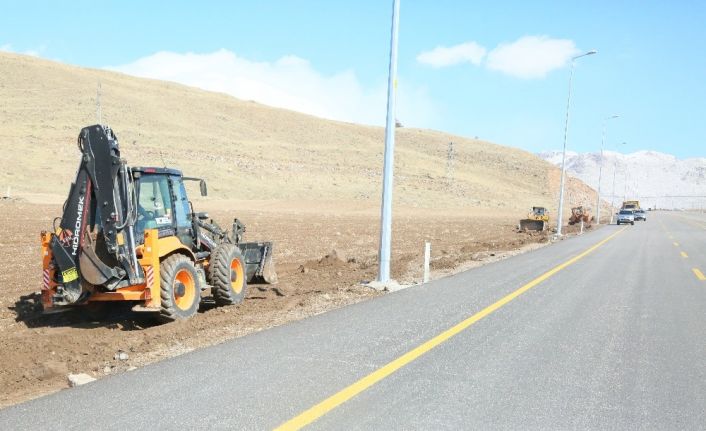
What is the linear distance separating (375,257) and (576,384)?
14208 millimetres

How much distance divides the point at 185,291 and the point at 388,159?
5.52m

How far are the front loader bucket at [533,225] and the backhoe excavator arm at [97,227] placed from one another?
3494cm

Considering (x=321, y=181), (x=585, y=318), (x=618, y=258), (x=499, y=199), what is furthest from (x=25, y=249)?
(x=499, y=199)

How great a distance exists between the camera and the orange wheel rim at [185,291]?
9568 mm

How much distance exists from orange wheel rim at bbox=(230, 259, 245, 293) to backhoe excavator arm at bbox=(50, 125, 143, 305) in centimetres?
252

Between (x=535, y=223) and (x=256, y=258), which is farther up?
(x=256, y=258)

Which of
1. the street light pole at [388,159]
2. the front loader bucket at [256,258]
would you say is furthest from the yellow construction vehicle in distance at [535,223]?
the front loader bucket at [256,258]

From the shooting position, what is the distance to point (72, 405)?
536cm

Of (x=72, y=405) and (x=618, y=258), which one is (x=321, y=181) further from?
(x=72, y=405)

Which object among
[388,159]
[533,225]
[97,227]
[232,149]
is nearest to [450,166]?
[232,149]

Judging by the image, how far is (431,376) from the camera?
620cm

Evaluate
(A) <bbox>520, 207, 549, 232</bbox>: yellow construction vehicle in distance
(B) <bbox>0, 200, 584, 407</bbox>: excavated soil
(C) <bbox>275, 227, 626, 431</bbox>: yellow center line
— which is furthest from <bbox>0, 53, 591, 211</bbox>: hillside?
(C) <bbox>275, 227, 626, 431</bbox>: yellow center line

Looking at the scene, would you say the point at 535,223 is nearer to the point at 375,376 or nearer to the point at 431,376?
the point at 431,376

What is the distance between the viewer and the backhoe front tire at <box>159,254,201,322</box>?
9086 mm
